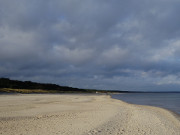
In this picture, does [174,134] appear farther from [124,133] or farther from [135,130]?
[124,133]

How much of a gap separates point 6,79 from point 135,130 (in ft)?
434

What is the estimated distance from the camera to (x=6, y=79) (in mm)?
124812

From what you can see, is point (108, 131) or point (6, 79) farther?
point (6, 79)

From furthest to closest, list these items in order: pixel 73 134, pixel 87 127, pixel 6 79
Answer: pixel 6 79
pixel 87 127
pixel 73 134

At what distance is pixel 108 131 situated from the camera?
1021 centimetres

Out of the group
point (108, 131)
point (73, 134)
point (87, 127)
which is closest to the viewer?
point (73, 134)

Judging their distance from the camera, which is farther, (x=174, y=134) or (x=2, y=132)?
(x=174, y=134)

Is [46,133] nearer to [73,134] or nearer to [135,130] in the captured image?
[73,134]

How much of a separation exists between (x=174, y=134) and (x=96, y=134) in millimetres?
5135

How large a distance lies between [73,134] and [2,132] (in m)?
4.20

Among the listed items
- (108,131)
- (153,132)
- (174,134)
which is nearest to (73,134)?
(108,131)

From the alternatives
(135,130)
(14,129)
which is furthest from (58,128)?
(135,130)

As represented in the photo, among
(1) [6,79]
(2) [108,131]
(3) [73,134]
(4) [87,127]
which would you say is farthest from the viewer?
(1) [6,79]

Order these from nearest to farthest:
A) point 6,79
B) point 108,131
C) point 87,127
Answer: point 108,131, point 87,127, point 6,79
